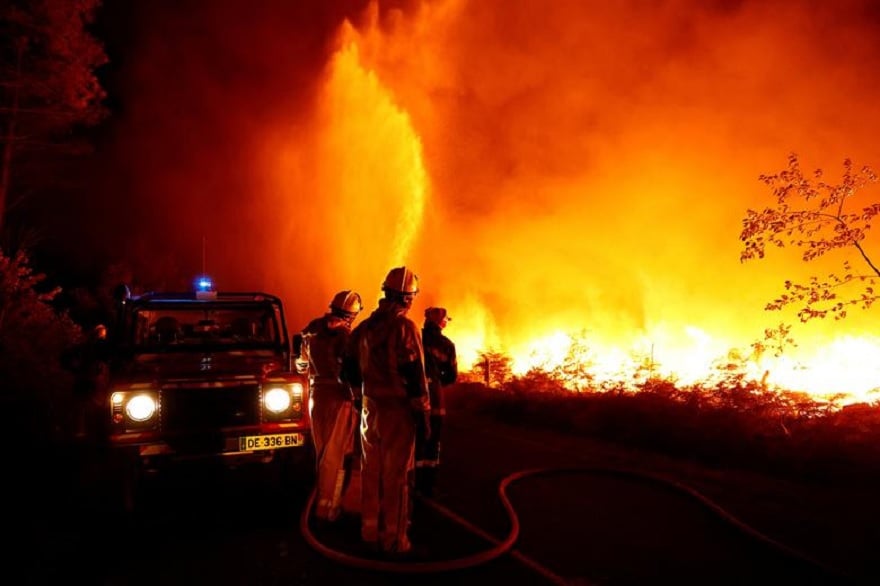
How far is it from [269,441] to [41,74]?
13.3 meters

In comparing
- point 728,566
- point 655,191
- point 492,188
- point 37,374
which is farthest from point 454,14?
point 728,566

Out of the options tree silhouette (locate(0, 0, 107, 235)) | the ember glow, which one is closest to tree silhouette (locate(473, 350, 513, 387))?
the ember glow

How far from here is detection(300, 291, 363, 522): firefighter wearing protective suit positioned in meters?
5.32

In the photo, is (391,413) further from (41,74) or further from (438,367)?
(41,74)

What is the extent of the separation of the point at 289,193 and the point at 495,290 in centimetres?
1152

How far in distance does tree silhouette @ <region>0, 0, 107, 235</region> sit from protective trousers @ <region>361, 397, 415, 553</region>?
1375 centimetres

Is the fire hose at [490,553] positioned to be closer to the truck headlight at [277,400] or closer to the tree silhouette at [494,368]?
the truck headlight at [277,400]

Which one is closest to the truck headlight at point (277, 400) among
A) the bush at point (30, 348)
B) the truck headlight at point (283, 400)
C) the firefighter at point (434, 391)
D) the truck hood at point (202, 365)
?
the truck headlight at point (283, 400)

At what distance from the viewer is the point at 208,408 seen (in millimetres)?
5707

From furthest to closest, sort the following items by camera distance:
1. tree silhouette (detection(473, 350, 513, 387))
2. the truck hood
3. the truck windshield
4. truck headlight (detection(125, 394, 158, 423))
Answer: tree silhouette (detection(473, 350, 513, 387)) → the truck windshield → the truck hood → truck headlight (detection(125, 394, 158, 423))

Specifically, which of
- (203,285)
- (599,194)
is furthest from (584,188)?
(203,285)

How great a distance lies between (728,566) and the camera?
432cm

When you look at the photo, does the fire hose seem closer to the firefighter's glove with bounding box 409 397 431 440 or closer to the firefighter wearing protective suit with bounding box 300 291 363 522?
the firefighter wearing protective suit with bounding box 300 291 363 522

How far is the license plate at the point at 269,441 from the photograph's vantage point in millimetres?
5656
